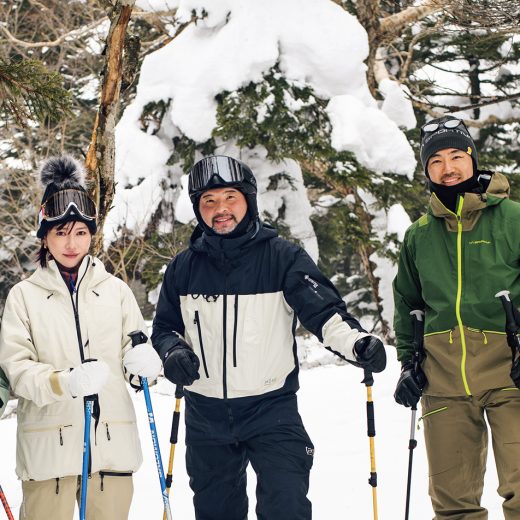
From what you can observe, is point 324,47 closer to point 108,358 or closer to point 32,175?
point 32,175

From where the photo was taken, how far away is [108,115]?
18.0 feet

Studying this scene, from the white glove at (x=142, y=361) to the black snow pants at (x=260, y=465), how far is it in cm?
43

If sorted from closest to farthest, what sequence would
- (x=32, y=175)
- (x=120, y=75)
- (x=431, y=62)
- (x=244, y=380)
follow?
(x=244, y=380) → (x=120, y=75) → (x=32, y=175) → (x=431, y=62)

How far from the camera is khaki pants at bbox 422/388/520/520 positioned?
10.9 feet

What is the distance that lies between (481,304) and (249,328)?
1091 millimetres

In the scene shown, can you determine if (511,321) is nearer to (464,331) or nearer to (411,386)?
(464,331)

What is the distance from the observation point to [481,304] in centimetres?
336

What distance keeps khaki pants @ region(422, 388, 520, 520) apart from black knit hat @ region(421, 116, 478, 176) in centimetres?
116

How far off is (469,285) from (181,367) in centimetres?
140

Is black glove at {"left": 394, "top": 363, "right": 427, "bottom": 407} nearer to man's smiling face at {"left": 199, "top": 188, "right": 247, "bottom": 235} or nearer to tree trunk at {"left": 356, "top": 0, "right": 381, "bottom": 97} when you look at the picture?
man's smiling face at {"left": 199, "top": 188, "right": 247, "bottom": 235}

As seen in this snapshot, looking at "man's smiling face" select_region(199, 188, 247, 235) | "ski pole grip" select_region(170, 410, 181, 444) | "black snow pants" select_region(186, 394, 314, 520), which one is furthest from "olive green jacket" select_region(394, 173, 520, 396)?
"ski pole grip" select_region(170, 410, 181, 444)

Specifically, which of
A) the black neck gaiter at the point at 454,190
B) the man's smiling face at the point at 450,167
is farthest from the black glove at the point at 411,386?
the man's smiling face at the point at 450,167

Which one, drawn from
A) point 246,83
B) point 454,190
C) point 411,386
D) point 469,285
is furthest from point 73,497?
point 246,83

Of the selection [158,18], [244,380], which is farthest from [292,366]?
[158,18]
